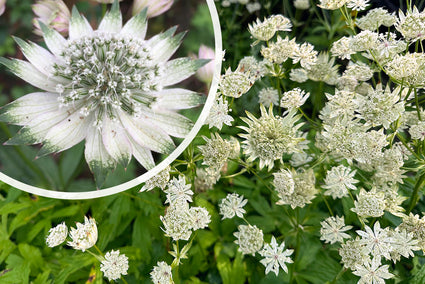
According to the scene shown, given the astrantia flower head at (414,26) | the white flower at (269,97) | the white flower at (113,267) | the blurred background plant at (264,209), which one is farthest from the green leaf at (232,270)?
the astrantia flower head at (414,26)

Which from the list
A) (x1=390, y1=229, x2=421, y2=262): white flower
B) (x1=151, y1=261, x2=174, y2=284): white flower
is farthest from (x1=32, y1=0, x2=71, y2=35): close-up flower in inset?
(x1=390, y1=229, x2=421, y2=262): white flower

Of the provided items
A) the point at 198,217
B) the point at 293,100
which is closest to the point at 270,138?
the point at 293,100

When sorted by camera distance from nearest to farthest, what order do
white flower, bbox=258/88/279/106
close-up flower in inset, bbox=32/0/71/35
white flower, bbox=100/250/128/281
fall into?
1. close-up flower in inset, bbox=32/0/71/35
2. white flower, bbox=100/250/128/281
3. white flower, bbox=258/88/279/106

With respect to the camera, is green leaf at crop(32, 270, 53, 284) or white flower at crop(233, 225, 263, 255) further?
green leaf at crop(32, 270, 53, 284)

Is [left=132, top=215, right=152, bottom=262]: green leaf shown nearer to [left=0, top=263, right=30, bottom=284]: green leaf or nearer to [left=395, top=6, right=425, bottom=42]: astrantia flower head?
[left=0, top=263, right=30, bottom=284]: green leaf

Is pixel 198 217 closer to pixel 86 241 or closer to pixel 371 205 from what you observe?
pixel 86 241

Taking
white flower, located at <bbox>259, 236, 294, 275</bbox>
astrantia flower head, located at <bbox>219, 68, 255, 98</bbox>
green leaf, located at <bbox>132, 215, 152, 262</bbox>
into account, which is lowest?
green leaf, located at <bbox>132, 215, 152, 262</bbox>

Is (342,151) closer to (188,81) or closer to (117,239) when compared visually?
(188,81)
